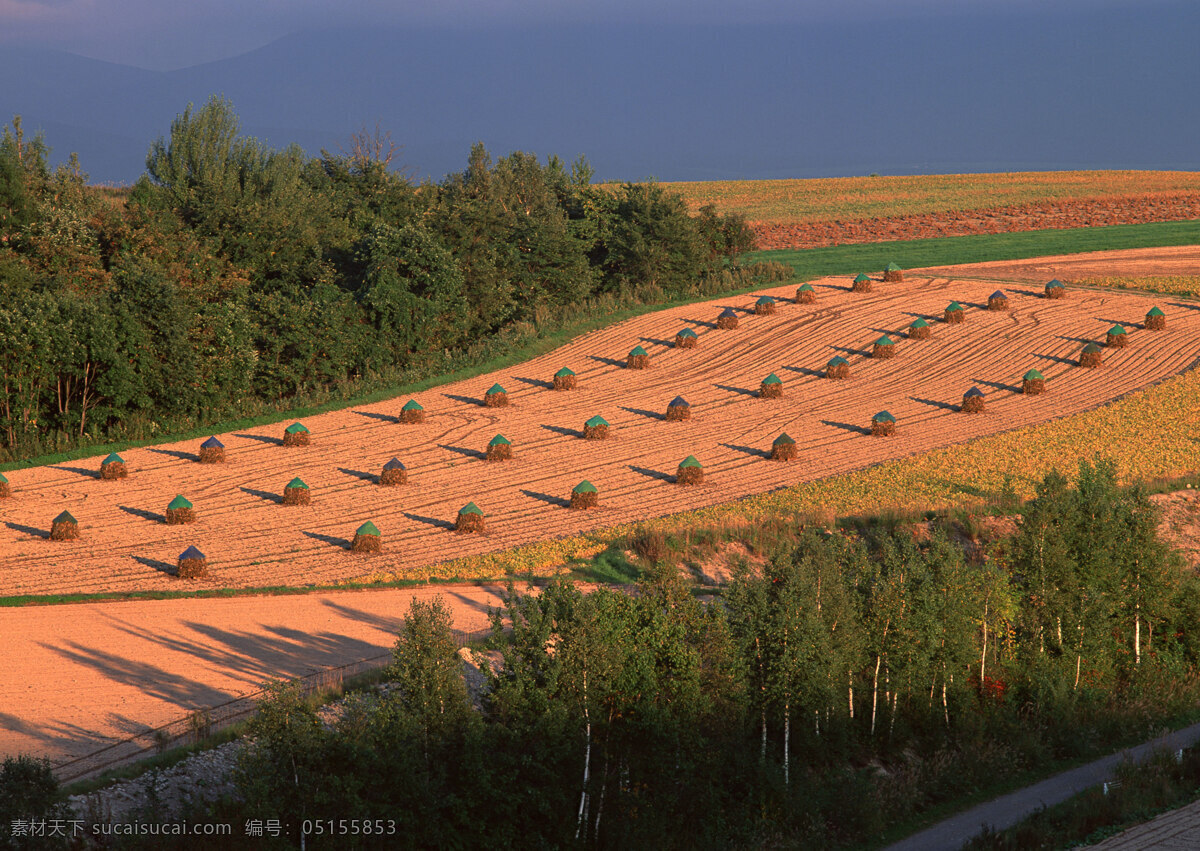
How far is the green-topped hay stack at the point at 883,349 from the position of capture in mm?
44062

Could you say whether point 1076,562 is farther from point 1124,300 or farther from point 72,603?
point 1124,300

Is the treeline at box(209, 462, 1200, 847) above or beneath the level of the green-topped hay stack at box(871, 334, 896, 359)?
beneath

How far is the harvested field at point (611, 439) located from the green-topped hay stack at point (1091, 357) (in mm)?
558

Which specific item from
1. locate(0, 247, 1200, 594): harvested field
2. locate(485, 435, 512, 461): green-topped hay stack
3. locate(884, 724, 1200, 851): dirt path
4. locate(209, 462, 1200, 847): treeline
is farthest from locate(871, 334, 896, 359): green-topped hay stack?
locate(884, 724, 1200, 851): dirt path

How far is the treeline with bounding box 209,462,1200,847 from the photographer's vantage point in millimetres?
14453

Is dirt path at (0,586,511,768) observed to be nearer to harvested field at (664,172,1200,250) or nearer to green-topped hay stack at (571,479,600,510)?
green-topped hay stack at (571,479,600,510)

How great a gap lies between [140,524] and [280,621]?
8.86m

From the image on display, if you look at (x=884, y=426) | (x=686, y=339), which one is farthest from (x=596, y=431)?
(x=686, y=339)

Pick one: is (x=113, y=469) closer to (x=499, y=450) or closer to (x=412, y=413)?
(x=412, y=413)

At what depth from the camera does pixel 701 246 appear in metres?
56.6

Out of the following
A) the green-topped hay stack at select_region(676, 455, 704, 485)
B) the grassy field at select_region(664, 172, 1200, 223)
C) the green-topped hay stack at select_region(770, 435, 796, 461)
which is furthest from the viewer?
the grassy field at select_region(664, 172, 1200, 223)

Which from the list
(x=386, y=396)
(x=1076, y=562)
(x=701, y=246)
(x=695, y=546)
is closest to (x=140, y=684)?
(x=695, y=546)

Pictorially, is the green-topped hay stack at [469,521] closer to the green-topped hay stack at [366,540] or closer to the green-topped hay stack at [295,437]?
the green-topped hay stack at [366,540]

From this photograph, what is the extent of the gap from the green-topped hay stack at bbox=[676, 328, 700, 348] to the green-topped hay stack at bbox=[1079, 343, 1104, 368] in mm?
14379
